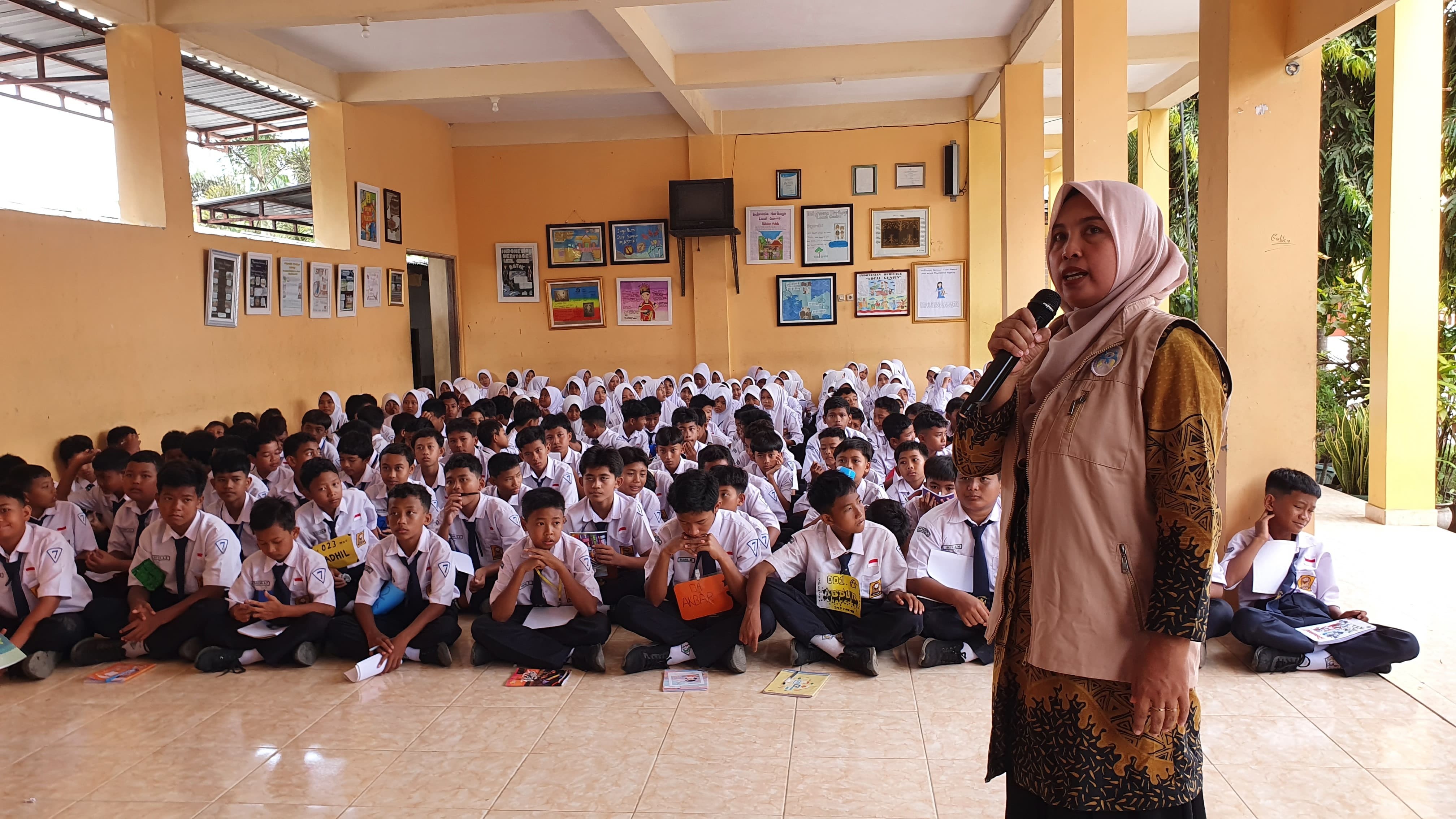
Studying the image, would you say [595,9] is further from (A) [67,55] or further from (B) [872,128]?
(B) [872,128]

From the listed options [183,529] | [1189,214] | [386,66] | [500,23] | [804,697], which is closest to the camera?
[804,697]

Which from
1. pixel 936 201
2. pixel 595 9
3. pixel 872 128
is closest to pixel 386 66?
pixel 595 9

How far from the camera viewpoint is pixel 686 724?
9.57 ft

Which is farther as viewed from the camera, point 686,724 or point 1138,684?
point 686,724

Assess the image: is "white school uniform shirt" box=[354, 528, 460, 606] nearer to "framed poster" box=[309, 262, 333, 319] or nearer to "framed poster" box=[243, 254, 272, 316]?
"framed poster" box=[243, 254, 272, 316]

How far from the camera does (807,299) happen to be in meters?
10.4

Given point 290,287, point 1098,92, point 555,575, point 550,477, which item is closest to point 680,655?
point 555,575

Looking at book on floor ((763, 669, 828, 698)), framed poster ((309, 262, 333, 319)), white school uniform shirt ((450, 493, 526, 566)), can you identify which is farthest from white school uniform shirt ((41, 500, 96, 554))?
framed poster ((309, 262, 333, 319))

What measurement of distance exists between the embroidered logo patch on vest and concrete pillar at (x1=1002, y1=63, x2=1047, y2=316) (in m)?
6.68

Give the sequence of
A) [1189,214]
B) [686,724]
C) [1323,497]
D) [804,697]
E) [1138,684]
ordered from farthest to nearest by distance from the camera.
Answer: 1. [1189,214]
2. [1323,497]
3. [804,697]
4. [686,724]
5. [1138,684]

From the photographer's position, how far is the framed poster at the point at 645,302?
1051 centimetres

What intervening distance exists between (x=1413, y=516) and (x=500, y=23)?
22.1 feet

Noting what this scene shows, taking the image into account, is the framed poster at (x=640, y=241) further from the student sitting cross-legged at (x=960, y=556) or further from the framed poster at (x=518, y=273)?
the student sitting cross-legged at (x=960, y=556)

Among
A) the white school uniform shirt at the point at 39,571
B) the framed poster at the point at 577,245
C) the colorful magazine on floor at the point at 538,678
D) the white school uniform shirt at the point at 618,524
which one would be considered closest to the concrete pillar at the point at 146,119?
the white school uniform shirt at the point at 39,571
